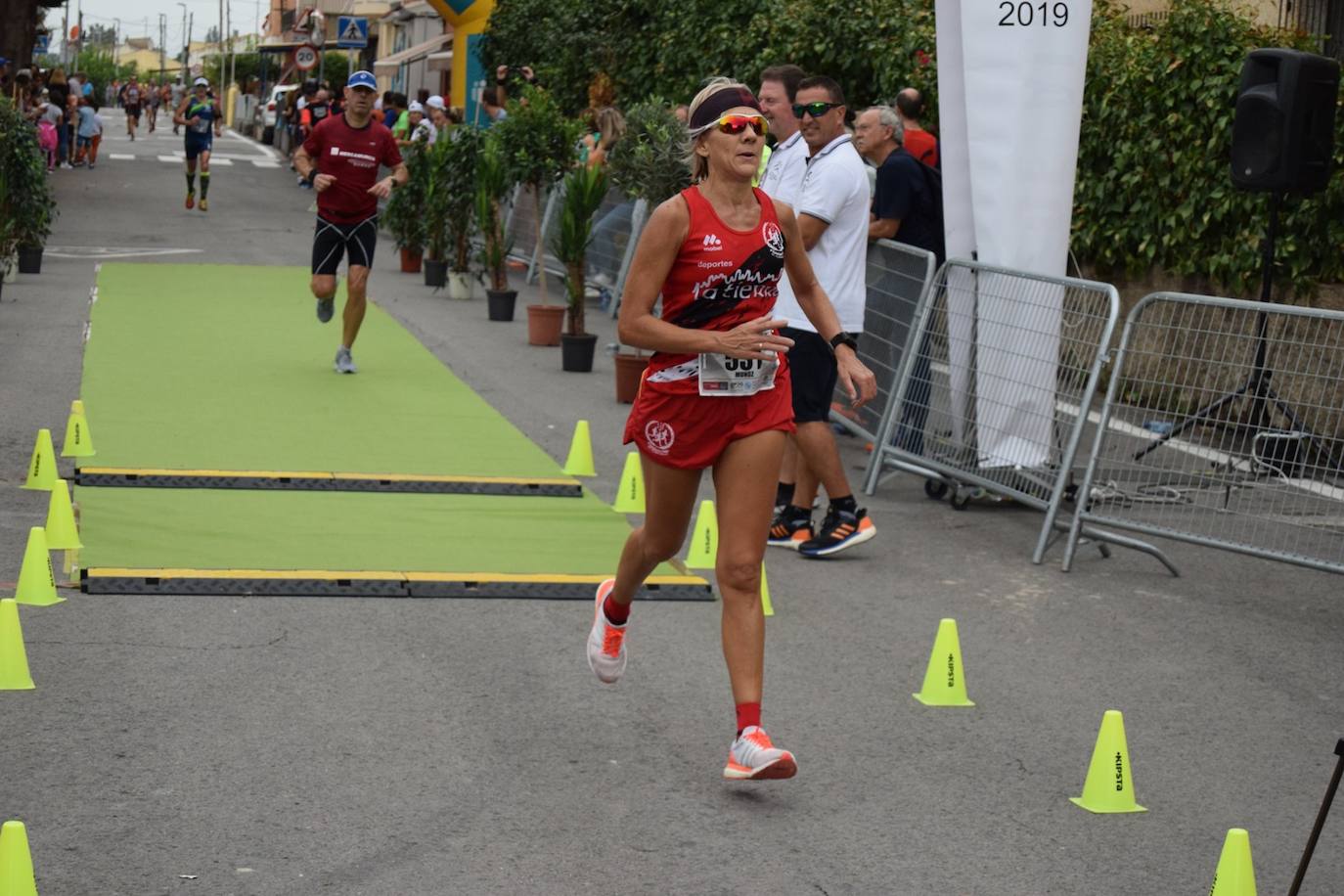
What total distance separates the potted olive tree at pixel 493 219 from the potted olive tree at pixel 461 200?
78 cm

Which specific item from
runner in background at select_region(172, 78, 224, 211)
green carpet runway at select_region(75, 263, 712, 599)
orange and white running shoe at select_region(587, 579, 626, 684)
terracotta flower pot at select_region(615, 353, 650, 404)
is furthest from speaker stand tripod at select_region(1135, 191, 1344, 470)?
runner in background at select_region(172, 78, 224, 211)

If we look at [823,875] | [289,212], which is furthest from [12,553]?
[289,212]

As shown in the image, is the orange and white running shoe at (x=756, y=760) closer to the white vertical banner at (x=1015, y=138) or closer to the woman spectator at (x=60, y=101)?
the white vertical banner at (x=1015, y=138)

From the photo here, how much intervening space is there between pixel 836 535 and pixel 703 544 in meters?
0.68

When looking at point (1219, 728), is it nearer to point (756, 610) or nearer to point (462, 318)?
point (756, 610)

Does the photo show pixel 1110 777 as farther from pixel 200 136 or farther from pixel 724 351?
pixel 200 136

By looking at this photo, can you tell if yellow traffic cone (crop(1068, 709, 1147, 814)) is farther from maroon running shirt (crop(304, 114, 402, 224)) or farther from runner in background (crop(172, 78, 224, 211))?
runner in background (crop(172, 78, 224, 211))

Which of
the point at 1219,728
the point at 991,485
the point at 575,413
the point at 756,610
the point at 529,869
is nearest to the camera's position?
the point at 529,869

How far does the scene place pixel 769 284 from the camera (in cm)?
589

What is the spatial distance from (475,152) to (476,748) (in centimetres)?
1459

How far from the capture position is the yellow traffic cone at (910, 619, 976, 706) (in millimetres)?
6715

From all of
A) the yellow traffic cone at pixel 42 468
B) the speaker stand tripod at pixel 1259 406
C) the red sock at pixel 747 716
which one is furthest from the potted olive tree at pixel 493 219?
the red sock at pixel 747 716

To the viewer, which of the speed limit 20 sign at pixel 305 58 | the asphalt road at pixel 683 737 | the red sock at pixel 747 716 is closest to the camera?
the asphalt road at pixel 683 737

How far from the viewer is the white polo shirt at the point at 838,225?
9039mm
